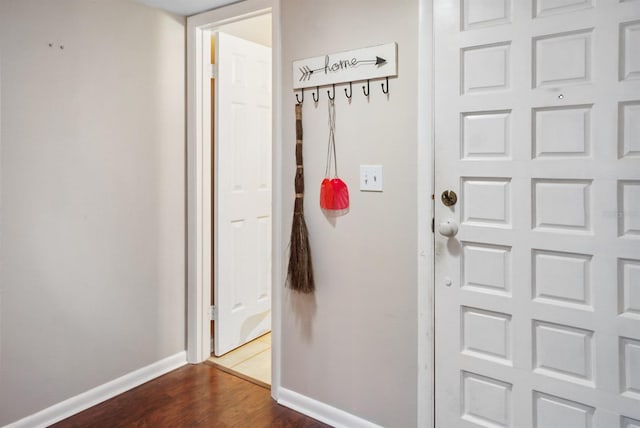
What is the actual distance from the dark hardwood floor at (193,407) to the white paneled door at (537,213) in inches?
34.0

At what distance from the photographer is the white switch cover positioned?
1.83 m

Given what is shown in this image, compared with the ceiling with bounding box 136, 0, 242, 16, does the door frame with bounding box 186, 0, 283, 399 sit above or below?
below

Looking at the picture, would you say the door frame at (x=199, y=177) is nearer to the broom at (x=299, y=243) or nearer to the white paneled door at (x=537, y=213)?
the broom at (x=299, y=243)

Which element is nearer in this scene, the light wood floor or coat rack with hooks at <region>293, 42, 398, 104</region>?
coat rack with hooks at <region>293, 42, 398, 104</region>

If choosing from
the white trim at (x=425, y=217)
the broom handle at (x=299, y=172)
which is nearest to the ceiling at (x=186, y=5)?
the broom handle at (x=299, y=172)

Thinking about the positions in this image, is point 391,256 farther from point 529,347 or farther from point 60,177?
point 60,177

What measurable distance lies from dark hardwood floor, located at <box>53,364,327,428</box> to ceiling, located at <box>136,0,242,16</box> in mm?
2070

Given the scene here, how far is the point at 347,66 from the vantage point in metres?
1.87

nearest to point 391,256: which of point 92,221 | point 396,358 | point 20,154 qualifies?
point 396,358

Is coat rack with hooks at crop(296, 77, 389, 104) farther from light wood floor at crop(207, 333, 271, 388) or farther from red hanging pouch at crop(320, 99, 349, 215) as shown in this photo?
light wood floor at crop(207, 333, 271, 388)

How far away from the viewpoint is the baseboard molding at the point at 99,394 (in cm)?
196

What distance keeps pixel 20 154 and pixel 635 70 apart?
2335 mm

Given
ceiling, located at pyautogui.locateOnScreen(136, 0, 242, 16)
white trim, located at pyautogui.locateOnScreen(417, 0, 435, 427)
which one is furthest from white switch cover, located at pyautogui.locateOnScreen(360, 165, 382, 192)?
ceiling, located at pyautogui.locateOnScreen(136, 0, 242, 16)

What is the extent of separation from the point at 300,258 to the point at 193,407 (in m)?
0.94
